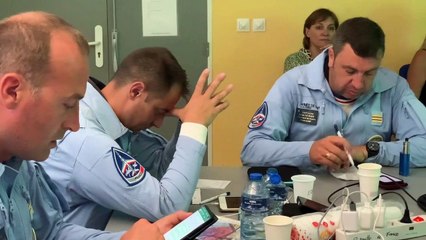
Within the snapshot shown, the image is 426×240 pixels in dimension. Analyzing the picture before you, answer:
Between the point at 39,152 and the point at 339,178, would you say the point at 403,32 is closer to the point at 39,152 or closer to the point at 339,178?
the point at 339,178

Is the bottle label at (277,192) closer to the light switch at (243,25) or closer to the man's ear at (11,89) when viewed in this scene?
the man's ear at (11,89)

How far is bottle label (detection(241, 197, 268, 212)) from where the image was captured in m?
1.54

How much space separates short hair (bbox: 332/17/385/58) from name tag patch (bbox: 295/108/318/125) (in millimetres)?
290

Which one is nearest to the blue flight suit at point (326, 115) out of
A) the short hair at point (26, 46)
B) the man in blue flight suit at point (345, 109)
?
the man in blue flight suit at point (345, 109)

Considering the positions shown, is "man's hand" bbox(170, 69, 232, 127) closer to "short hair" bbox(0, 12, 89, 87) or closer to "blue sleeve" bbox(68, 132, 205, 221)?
"blue sleeve" bbox(68, 132, 205, 221)

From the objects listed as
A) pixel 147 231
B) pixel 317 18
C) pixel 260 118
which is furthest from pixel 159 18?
pixel 147 231

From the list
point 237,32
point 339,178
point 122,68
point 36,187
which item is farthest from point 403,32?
point 36,187

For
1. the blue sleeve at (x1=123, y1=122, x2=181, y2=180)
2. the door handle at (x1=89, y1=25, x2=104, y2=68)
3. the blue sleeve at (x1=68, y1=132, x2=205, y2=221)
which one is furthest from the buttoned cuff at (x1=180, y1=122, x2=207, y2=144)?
the door handle at (x1=89, y1=25, x2=104, y2=68)

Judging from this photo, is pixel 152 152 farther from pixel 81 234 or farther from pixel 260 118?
pixel 81 234

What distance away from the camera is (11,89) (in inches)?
43.4

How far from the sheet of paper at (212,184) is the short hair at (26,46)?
1048mm

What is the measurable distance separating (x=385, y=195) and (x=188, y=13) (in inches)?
113

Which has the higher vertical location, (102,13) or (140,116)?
(102,13)

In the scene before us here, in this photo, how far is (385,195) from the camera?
193 centimetres
